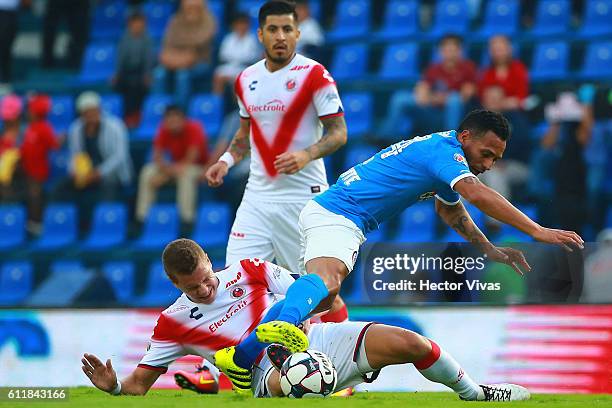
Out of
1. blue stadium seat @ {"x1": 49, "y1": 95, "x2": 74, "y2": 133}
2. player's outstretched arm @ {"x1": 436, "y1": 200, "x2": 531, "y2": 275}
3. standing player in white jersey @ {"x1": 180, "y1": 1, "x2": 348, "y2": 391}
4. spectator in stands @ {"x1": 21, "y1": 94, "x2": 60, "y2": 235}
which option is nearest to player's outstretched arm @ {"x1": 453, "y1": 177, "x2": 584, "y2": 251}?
player's outstretched arm @ {"x1": 436, "y1": 200, "x2": 531, "y2": 275}

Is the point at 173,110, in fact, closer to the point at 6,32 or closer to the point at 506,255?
the point at 6,32

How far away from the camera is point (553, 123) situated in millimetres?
12336

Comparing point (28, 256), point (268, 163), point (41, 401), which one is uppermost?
point (268, 163)

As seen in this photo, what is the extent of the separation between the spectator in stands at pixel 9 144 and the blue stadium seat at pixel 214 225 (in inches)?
93.7

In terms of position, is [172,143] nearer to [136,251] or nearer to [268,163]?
[136,251]

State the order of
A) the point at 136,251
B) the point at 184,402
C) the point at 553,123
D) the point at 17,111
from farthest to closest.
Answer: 1. the point at 17,111
2. the point at 136,251
3. the point at 553,123
4. the point at 184,402

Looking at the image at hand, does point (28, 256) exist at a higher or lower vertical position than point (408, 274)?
lower

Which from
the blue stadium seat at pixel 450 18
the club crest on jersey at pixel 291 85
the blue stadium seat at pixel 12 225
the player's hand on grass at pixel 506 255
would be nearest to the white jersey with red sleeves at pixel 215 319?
the player's hand on grass at pixel 506 255

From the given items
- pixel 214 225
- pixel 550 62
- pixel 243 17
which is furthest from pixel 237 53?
pixel 550 62

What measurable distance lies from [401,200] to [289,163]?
874 mm

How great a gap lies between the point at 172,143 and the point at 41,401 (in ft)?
22.3

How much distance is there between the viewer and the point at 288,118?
8227mm

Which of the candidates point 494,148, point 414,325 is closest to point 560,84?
point 414,325

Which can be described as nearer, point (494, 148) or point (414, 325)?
point (494, 148)
